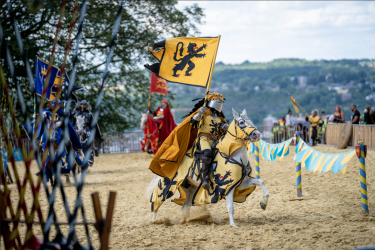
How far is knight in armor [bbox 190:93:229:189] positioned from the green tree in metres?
11.9

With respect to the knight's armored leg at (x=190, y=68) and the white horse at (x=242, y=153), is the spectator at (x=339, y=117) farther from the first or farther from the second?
the knight's armored leg at (x=190, y=68)

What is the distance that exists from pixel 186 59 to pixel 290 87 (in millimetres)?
74979

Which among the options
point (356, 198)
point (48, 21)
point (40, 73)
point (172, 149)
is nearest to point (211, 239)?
point (172, 149)

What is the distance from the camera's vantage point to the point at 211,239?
4852mm

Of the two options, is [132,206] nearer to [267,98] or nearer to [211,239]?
[211,239]

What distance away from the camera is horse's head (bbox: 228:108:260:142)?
5.12 m

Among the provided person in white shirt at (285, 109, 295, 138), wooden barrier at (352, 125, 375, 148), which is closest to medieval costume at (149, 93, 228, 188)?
wooden barrier at (352, 125, 375, 148)

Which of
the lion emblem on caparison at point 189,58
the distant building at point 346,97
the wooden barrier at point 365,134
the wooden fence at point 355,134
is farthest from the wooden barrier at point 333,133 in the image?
the distant building at point 346,97

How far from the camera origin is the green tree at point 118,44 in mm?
16484

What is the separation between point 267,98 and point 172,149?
74360mm

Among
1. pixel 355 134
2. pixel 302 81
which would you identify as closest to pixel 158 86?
pixel 355 134

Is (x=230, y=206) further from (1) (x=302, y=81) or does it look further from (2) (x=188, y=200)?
(1) (x=302, y=81)

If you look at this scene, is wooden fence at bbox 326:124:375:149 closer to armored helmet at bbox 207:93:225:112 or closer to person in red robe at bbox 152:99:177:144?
person in red robe at bbox 152:99:177:144

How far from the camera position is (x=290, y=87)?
7738 centimetres
